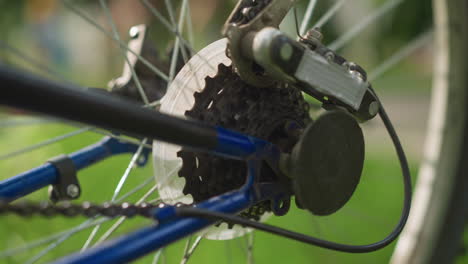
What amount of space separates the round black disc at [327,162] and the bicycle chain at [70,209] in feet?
0.57

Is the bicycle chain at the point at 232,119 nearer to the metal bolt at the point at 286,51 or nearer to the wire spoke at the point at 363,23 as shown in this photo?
the metal bolt at the point at 286,51

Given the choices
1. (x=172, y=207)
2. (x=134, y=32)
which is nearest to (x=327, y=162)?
(x=172, y=207)

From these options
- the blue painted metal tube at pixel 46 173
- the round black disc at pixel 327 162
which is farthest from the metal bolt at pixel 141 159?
the round black disc at pixel 327 162

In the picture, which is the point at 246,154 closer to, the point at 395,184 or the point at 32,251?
the point at 32,251

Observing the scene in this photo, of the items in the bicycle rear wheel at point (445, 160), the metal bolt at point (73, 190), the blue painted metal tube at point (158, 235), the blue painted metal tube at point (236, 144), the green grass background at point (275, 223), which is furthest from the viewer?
the green grass background at point (275, 223)

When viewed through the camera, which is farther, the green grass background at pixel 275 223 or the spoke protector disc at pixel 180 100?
the green grass background at pixel 275 223

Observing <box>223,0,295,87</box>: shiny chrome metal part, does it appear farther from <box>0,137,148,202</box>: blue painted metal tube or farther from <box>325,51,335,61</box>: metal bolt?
<box>0,137,148,202</box>: blue painted metal tube

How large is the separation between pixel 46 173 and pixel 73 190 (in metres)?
0.05

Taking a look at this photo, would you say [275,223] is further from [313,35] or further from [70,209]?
[70,209]

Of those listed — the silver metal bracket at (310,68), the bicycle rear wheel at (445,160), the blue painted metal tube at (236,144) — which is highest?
the silver metal bracket at (310,68)

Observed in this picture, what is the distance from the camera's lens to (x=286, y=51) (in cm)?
63

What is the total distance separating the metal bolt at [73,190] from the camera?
877mm

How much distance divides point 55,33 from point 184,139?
7.82m

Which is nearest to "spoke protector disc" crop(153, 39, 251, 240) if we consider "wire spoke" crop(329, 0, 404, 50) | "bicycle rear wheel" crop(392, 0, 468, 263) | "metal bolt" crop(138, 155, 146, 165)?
"metal bolt" crop(138, 155, 146, 165)
